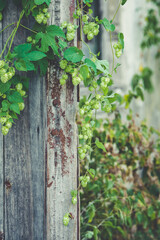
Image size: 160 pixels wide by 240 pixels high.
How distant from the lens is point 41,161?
1.48m

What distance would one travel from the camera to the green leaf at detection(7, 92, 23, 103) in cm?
135

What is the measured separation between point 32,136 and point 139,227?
1860 mm

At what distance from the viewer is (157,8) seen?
517 cm

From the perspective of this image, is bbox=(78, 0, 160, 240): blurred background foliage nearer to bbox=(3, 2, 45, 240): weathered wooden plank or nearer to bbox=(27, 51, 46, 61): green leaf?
bbox=(3, 2, 45, 240): weathered wooden plank

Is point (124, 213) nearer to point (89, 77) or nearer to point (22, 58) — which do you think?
point (89, 77)

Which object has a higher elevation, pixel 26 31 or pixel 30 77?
pixel 26 31

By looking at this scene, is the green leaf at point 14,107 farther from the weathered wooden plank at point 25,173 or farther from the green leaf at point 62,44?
the green leaf at point 62,44

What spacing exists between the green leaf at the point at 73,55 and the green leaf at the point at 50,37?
0.05m

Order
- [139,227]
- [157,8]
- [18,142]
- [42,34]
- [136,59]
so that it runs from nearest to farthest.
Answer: [42,34], [18,142], [139,227], [136,59], [157,8]

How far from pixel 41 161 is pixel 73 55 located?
533 millimetres

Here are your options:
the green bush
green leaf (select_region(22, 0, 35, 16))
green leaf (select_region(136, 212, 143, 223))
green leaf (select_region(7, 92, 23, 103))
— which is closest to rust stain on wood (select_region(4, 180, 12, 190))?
green leaf (select_region(7, 92, 23, 103))

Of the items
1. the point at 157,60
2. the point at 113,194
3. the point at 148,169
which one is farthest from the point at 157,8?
the point at 113,194

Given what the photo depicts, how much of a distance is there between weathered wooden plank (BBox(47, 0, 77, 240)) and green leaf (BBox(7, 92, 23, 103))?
143 mm

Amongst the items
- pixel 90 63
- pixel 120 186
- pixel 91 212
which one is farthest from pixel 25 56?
pixel 120 186
